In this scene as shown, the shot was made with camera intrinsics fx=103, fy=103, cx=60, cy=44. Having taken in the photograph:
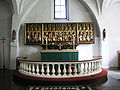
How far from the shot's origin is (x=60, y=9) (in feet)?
34.3

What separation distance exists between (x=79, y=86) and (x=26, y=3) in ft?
27.8

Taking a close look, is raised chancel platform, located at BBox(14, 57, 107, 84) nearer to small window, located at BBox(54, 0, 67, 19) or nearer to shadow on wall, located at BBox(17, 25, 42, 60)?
shadow on wall, located at BBox(17, 25, 42, 60)

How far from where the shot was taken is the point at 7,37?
9688 millimetres

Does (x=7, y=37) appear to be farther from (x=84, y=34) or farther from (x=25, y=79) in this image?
(x=84, y=34)

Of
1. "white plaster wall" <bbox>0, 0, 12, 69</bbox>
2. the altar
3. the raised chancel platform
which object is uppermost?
"white plaster wall" <bbox>0, 0, 12, 69</bbox>

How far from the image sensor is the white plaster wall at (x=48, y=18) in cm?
989

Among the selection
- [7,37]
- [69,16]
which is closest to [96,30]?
[69,16]

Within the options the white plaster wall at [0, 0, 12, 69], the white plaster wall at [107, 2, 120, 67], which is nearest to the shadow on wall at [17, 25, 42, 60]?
the white plaster wall at [0, 0, 12, 69]

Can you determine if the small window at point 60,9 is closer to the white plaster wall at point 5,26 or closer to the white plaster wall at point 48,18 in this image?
the white plaster wall at point 48,18

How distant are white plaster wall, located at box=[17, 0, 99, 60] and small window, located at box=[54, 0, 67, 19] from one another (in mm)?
443

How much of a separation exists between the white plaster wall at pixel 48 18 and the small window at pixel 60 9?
Answer: 44 cm

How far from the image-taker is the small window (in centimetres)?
1038

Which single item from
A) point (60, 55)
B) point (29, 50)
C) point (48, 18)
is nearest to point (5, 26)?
point (29, 50)

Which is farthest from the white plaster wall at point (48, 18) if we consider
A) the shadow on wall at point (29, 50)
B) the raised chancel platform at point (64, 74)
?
the raised chancel platform at point (64, 74)
